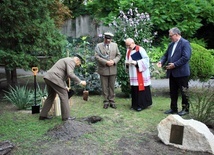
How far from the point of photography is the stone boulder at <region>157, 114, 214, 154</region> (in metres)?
4.58

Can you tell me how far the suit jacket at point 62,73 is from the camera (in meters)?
5.75

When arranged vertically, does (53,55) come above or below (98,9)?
below

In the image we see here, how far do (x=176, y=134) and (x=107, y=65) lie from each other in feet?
9.03

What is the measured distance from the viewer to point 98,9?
15430 mm

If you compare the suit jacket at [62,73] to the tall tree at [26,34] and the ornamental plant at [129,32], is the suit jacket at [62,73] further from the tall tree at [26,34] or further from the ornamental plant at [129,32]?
the ornamental plant at [129,32]

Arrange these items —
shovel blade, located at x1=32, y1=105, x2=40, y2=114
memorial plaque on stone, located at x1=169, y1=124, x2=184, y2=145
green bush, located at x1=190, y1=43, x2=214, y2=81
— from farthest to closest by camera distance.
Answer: green bush, located at x1=190, y1=43, x2=214, y2=81, shovel blade, located at x1=32, y1=105, x2=40, y2=114, memorial plaque on stone, located at x1=169, y1=124, x2=184, y2=145

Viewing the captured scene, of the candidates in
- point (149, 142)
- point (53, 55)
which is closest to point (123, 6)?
point (53, 55)

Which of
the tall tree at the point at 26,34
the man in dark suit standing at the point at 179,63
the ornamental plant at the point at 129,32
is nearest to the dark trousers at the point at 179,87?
the man in dark suit standing at the point at 179,63

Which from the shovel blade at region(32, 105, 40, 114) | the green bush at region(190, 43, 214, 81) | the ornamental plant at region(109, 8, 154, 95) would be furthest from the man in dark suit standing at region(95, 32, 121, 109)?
the green bush at region(190, 43, 214, 81)

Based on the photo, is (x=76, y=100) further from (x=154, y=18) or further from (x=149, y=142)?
(x=154, y=18)

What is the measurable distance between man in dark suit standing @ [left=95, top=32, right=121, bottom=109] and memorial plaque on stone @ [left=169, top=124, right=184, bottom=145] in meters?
2.52

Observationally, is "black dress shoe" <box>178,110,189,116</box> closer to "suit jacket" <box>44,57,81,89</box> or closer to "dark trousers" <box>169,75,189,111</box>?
"dark trousers" <box>169,75,189,111</box>

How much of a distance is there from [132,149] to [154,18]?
946cm

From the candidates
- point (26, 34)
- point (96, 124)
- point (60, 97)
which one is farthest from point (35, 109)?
point (26, 34)
